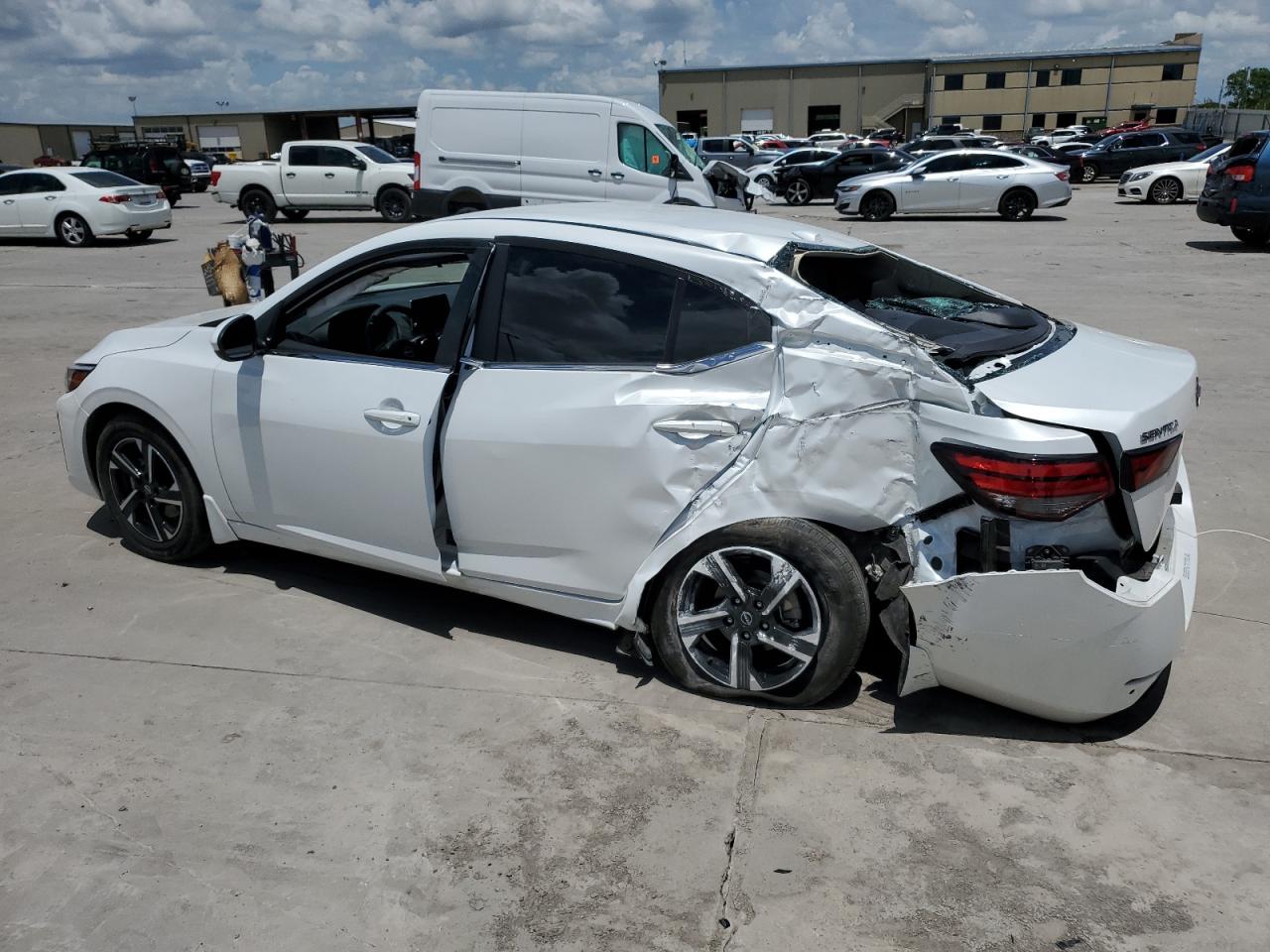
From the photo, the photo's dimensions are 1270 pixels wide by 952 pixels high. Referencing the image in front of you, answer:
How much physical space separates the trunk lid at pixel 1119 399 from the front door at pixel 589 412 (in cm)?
82

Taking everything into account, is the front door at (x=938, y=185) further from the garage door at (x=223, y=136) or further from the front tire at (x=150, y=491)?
the garage door at (x=223, y=136)

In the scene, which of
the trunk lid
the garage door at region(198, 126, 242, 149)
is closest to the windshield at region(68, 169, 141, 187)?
the trunk lid

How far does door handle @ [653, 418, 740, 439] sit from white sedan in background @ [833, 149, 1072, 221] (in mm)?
20979

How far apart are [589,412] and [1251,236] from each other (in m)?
16.5

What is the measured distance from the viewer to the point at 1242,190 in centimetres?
1502

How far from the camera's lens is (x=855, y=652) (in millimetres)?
3428

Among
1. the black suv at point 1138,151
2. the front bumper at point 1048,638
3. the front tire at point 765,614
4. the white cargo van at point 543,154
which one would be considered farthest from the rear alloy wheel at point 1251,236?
the front tire at point 765,614

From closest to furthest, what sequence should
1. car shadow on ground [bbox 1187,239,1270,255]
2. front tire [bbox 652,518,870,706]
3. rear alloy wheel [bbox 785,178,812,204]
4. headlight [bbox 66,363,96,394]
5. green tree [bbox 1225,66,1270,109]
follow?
front tire [bbox 652,518,870,706], headlight [bbox 66,363,96,394], car shadow on ground [bbox 1187,239,1270,255], rear alloy wheel [bbox 785,178,812,204], green tree [bbox 1225,66,1270,109]

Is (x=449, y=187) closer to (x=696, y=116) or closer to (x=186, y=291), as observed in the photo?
(x=186, y=291)

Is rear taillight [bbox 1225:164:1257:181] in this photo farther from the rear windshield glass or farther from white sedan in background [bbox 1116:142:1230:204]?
the rear windshield glass

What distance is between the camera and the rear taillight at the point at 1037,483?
3.03 metres

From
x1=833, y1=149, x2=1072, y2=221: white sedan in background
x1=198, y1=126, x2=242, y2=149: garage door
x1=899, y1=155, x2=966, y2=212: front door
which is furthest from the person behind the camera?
x1=198, y1=126, x2=242, y2=149: garage door

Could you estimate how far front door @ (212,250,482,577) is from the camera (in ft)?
12.8

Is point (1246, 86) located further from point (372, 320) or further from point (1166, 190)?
point (372, 320)
